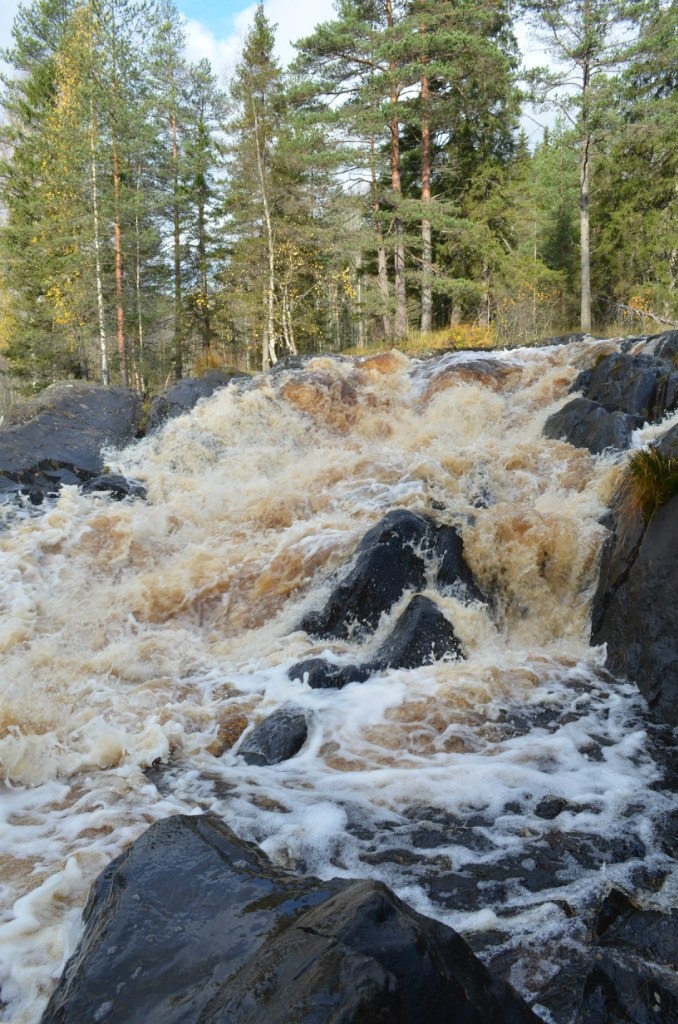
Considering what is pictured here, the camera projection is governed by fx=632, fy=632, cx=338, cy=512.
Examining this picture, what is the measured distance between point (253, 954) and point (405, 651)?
3.49m

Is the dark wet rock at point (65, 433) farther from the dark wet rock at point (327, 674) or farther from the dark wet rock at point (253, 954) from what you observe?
the dark wet rock at point (253, 954)

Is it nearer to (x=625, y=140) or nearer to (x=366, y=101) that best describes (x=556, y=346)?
(x=366, y=101)

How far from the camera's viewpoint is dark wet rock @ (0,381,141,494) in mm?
11023

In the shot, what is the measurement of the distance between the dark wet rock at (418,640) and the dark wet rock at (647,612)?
4.32ft

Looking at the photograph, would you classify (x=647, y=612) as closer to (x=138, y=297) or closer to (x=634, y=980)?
(x=634, y=980)

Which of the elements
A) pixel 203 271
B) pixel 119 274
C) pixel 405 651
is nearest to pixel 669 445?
pixel 405 651

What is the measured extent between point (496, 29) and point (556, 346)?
42.0ft

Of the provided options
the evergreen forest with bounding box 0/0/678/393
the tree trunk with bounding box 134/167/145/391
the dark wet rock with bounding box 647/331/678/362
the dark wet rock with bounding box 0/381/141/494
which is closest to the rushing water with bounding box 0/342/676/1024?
the dark wet rock with bounding box 0/381/141/494

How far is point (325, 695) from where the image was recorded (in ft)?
16.3

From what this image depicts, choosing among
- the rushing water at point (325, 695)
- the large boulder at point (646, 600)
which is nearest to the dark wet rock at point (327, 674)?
the rushing water at point (325, 695)

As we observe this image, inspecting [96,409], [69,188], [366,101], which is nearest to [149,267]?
[69,188]

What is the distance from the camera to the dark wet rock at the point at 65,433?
434 inches

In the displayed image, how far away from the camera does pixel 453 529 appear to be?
6.57 meters

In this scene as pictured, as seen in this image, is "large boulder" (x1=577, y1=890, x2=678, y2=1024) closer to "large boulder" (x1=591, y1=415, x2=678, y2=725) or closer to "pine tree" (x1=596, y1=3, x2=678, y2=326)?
"large boulder" (x1=591, y1=415, x2=678, y2=725)
